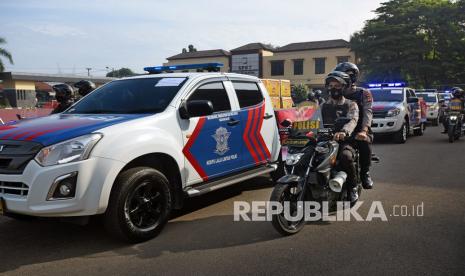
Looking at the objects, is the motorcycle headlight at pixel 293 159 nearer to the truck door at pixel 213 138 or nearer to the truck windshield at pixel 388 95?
the truck door at pixel 213 138

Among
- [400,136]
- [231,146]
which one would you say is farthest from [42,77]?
[231,146]

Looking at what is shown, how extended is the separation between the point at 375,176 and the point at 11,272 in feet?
20.5

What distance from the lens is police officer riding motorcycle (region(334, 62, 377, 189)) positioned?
17.4ft

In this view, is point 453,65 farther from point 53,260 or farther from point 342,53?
point 53,260

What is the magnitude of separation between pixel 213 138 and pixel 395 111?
30.7 feet

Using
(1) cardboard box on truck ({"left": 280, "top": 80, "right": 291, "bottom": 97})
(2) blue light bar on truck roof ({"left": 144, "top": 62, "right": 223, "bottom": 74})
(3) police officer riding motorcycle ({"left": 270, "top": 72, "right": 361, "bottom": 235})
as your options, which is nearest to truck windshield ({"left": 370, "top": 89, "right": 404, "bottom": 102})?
(1) cardboard box on truck ({"left": 280, "top": 80, "right": 291, "bottom": 97})

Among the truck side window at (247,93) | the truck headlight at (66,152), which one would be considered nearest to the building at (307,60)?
the truck side window at (247,93)

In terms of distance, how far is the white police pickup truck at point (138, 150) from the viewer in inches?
151

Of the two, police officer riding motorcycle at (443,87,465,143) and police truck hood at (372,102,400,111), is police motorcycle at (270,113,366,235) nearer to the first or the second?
police truck hood at (372,102,400,111)

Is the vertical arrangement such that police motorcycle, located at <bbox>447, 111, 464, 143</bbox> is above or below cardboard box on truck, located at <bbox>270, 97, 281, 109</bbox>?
below

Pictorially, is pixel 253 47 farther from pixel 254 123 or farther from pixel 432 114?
pixel 254 123

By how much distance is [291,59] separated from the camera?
175 ft

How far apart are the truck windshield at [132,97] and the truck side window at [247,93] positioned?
38.6 inches

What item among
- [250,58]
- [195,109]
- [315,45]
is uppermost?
[315,45]
